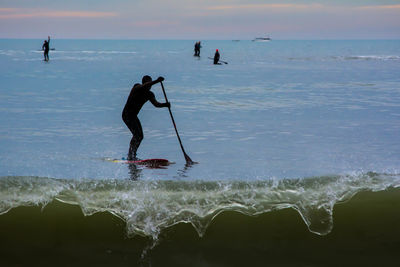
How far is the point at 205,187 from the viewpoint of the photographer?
6.28m

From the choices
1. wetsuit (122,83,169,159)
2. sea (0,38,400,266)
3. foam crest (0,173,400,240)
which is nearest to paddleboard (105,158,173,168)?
sea (0,38,400,266)

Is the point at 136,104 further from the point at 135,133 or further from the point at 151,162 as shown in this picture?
the point at 151,162

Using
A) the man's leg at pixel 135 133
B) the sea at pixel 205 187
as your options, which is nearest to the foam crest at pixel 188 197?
the sea at pixel 205 187

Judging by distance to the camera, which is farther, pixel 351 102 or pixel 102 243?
pixel 351 102

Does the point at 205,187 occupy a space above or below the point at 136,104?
below

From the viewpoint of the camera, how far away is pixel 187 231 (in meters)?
5.30

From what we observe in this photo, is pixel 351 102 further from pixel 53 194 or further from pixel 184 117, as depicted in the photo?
pixel 53 194

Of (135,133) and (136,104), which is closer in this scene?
(136,104)

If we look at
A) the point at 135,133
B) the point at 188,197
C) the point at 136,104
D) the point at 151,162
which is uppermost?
the point at 136,104

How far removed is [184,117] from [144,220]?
9360 mm

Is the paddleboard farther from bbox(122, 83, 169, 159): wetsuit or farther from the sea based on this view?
bbox(122, 83, 169, 159): wetsuit

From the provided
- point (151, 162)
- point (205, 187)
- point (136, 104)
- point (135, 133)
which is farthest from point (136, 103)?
point (205, 187)

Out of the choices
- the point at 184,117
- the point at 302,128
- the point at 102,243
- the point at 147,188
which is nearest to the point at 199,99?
the point at 184,117

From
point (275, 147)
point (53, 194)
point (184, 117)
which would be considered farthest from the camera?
point (184, 117)
